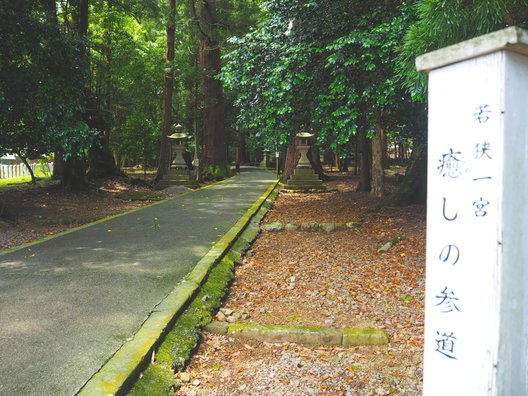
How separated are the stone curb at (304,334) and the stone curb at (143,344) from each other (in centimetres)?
Result: 47

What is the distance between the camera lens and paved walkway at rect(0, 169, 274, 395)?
9.96 feet

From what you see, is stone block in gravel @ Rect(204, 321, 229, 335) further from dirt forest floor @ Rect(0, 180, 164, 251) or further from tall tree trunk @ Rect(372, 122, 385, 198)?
tall tree trunk @ Rect(372, 122, 385, 198)

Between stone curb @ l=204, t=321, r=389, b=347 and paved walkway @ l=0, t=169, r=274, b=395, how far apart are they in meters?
0.88

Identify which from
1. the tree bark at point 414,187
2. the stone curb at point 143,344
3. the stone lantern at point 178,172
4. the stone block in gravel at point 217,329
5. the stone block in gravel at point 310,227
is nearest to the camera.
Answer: the stone curb at point 143,344

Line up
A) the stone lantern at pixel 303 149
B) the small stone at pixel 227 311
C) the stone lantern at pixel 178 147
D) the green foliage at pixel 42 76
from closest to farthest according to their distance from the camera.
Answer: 1. the small stone at pixel 227 311
2. the green foliage at pixel 42 76
3. the stone lantern at pixel 303 149
4. the stone lantern at pixel 178 147

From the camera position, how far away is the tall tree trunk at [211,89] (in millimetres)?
19364

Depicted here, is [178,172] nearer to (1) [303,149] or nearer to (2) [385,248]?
(1) [303,149]

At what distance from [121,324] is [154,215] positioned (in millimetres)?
6282

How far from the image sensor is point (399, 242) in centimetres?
718

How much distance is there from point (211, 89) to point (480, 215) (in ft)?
67.3

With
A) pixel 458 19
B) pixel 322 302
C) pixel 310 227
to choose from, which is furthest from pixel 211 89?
pixel 458 19

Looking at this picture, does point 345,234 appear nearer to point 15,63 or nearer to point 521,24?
point 521,24

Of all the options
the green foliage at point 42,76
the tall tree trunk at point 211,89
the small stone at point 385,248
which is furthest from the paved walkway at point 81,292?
the tall tree trunk at point 211,89

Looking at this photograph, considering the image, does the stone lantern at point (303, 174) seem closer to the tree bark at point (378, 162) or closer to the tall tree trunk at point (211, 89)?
the tall tree trunk at point (211, 89)
